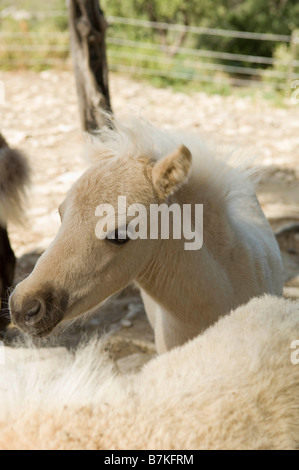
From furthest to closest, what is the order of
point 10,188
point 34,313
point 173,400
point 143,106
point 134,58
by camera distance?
1. point 134,58
2. point 143,106
3. point 10,188
4. point 34,313
5. point 173,400

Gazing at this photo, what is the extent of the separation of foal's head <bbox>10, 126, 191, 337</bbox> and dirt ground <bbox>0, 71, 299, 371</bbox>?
60cm

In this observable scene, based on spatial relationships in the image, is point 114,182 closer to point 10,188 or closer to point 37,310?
point 37,310

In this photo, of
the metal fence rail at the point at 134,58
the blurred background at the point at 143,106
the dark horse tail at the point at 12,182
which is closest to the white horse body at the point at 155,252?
the blurred background at the point at 143,106

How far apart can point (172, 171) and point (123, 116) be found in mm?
630

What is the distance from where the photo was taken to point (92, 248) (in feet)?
7.38

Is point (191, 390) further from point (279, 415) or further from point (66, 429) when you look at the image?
point (66, 429)

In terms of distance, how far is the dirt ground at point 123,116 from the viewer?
4.64 meters

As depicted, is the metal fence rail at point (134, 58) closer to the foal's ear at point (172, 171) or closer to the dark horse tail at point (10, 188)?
the dark horse tail at point (10, 188)

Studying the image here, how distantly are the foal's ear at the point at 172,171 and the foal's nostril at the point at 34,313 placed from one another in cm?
75

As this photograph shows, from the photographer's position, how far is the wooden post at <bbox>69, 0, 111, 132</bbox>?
17.8ft

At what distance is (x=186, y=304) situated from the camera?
8.48ft

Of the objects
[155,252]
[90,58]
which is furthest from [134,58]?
[155,252]

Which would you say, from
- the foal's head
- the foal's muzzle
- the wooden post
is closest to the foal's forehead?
the foal's head

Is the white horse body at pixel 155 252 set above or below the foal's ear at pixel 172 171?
below
